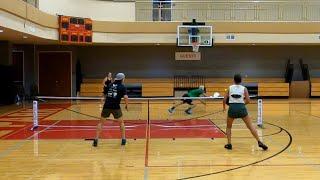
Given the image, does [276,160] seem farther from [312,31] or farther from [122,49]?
[122,49]

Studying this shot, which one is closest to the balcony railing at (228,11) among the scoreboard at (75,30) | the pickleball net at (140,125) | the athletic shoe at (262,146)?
the scoreboard at (75,30)

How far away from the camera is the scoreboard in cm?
2410

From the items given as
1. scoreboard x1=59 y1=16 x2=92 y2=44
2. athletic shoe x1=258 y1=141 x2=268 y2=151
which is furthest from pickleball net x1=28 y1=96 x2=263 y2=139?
scoreboard x1=59 y1=16 x2=92 y2=44

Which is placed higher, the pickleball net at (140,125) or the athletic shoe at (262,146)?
the athletic shoe at (262,146)

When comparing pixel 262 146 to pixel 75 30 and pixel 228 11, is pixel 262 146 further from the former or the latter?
pixel 228 11

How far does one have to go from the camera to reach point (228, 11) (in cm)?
2908

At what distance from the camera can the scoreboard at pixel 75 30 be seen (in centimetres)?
2410

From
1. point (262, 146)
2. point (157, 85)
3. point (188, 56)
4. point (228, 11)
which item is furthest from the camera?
point (188, 56)

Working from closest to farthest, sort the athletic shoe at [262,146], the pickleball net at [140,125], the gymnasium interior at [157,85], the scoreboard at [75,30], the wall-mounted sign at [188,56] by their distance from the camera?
the gymnasium interior at [157,85], the athletic shoe at [262,146], the pickleball net at [140,125], the scoreboard at [75,30], the wall-mounted sign at [188,56]

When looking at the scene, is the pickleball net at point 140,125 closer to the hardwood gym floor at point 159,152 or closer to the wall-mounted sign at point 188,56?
the hardwood gym floor at point 159,152

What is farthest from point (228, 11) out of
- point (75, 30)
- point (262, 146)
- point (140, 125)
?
point (262, 146)

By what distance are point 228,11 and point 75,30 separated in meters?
10.3

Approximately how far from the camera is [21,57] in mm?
28703

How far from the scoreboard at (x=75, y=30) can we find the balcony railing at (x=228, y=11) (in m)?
4.28
